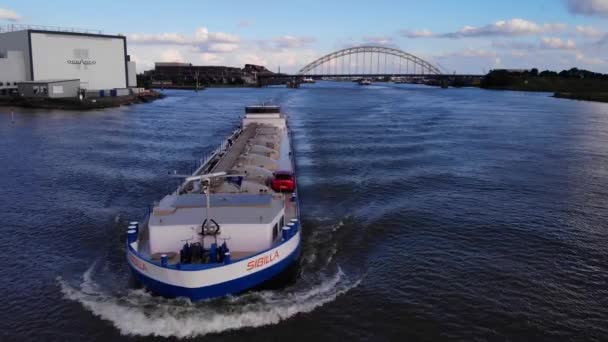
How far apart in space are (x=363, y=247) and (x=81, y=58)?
80621 millimetres

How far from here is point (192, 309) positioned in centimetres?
1366

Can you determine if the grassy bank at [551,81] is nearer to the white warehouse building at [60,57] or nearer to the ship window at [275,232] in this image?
the white warehouse building at [60,57]

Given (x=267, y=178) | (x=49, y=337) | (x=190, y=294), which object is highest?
(x=267, y=178)

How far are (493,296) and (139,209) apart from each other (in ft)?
53.2

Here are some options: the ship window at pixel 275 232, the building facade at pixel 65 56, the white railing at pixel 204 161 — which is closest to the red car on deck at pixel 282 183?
the white railing at pixel 204 161

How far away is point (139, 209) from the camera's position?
23.8 m

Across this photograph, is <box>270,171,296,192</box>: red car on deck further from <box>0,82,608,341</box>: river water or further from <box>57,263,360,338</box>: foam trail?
<box>57,263,360,338</box>: foam trail

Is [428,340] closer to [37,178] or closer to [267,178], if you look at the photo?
[267,178]

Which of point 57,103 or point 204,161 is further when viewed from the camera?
point 57,103

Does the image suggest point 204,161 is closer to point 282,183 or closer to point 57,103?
point 282,183

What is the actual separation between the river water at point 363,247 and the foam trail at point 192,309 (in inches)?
1.6

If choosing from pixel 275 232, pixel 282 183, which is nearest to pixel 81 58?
pixel 282 183

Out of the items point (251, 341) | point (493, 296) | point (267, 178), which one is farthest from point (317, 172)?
Answer: point (251, 341)

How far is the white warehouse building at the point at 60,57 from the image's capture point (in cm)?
7988
